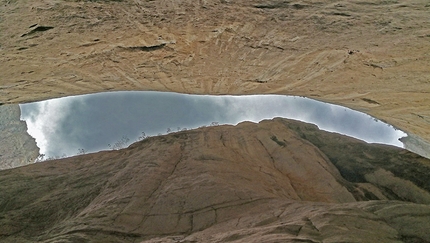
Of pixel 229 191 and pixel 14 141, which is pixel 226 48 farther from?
pixel 14 141

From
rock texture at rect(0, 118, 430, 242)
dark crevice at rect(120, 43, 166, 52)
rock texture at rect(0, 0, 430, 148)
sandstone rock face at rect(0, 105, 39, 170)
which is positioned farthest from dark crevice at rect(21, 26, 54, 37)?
sandstone rock face at rect(0, 105, 39, 170)

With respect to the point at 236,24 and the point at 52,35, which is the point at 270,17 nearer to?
the point at 236,24

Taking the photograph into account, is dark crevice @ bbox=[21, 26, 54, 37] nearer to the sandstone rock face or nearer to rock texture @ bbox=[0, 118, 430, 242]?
rock texture @ bbox=[0, 118, 430, 242]

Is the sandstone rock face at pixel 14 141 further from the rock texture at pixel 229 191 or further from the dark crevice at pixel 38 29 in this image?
the dark crevice at pixel 38 29

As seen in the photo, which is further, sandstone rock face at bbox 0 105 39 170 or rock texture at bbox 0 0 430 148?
sandstone rock face at bbox 0 105 39 170

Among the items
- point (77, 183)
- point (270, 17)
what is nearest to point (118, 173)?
point (77, 183)

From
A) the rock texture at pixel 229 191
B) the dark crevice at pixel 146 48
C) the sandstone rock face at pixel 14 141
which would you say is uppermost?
the sandstone rock face at pixel 14 141

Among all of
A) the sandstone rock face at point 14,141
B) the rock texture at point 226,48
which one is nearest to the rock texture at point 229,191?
the rock texture at point 226,48
